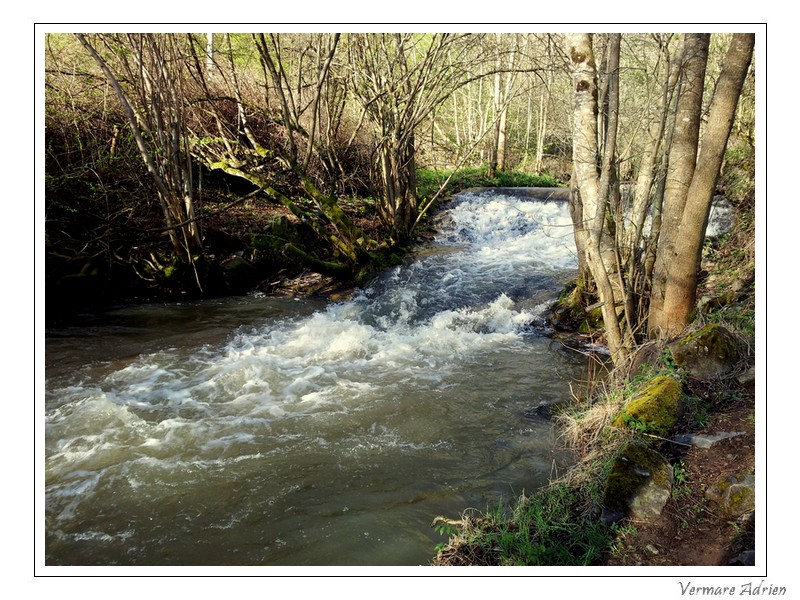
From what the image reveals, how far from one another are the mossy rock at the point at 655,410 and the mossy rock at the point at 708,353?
41 centimetres

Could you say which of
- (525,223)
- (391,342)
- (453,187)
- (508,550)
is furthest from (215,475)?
(453,187)

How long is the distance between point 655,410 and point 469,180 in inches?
581

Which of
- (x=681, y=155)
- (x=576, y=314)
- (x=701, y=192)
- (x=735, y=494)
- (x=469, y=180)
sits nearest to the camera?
(x=735, y=494)

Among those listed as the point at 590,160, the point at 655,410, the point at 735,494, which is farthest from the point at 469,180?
the point at 735,494

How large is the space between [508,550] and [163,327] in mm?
6386

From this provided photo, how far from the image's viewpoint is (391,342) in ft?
23.7

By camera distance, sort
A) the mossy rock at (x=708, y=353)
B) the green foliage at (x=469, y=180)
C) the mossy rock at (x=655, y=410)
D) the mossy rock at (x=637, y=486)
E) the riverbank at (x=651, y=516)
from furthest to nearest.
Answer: the green foliage at (x=469, y=180) < the mossy rock at (x=708, y=353) < the mossy rock at (x=655, y=410) < the mossy rock at (x=637, y=486) < the riverbank at (x=651, y=516)

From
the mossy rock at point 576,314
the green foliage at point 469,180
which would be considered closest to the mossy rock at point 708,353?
the mossy rock at point 576,314

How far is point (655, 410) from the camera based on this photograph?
4.04 metres

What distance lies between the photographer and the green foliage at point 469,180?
16.1 metres

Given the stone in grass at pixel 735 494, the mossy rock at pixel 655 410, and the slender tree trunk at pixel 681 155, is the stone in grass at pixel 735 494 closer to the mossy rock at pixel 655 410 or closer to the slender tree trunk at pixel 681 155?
the mossy rock at pixel 655 410
